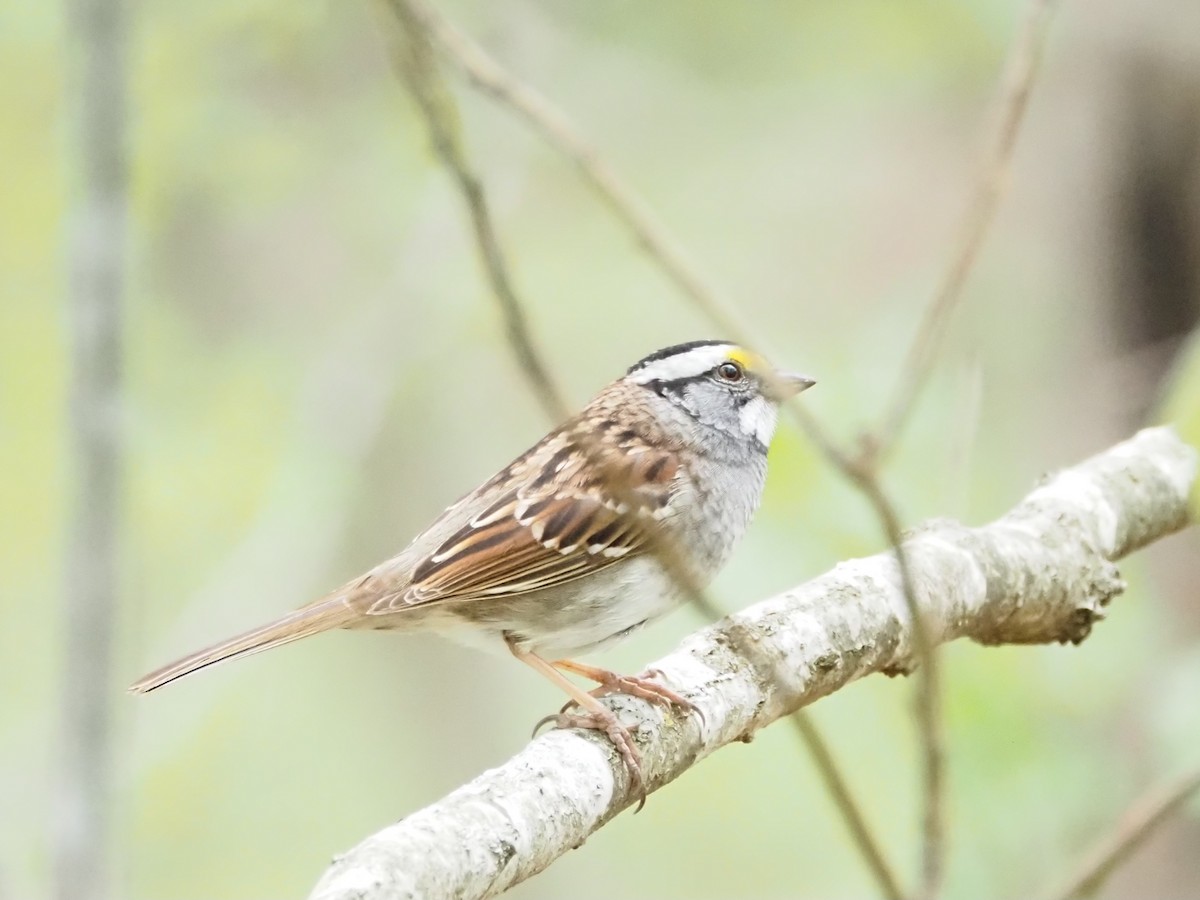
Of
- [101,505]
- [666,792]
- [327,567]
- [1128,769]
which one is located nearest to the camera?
[101,505]

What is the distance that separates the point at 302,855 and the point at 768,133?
4.63 metres

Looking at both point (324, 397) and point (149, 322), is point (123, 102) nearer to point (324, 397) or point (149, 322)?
point (324, 397)

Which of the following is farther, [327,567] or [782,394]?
[327,567]

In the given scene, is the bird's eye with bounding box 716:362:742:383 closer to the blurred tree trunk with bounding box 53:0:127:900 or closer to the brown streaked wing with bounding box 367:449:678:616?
the brown streaked wing with bounding box 367:449:678:616

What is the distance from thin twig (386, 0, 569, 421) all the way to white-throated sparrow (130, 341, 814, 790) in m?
1.42

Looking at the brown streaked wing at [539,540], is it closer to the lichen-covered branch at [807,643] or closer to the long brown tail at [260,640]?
the long brown tail at [260,640]

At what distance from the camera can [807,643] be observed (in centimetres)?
265

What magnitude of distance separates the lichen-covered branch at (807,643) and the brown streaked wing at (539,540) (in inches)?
13.0

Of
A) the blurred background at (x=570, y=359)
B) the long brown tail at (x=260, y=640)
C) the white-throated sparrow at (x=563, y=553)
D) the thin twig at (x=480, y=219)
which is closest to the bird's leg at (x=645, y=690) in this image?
the white-throated sparrow at (x=563, y=553)

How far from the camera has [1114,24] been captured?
4.67 meters

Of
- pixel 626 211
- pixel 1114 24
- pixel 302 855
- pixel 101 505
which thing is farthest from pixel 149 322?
pixel 626 211

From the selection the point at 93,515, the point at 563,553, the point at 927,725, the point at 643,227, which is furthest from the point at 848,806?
the point at 563,553

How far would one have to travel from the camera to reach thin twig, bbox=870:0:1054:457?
1458mm

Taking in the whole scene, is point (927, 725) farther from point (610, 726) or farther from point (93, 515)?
point (93, 515)
